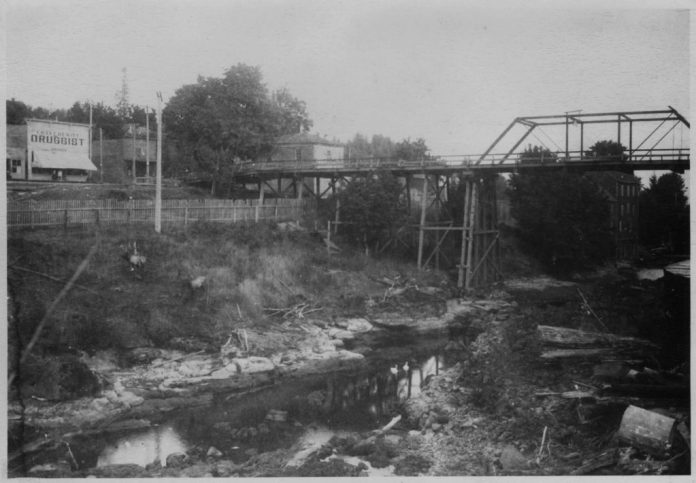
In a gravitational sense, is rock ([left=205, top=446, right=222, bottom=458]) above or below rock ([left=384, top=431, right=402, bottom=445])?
below

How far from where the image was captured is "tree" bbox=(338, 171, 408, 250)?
29641 mm

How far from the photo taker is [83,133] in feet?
89.7

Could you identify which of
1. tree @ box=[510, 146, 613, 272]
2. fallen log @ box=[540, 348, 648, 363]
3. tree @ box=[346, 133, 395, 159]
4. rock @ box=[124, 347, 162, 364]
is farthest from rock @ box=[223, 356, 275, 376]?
tree @ box=[346, 133, 395, 159]

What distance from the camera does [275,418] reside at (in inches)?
549

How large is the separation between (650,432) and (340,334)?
12.6 m

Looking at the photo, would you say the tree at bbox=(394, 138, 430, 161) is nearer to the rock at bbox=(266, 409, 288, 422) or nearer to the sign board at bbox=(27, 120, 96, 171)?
the sign board at bbox=(27, 120, 96, 171)

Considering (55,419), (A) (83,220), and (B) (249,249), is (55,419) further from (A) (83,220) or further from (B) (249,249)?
(B) (249,249)

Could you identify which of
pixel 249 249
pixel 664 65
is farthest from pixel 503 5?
pixel 249 249

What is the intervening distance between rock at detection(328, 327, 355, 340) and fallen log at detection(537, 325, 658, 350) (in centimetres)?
679

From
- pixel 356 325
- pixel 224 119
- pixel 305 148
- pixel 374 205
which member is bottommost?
pixel 356 325

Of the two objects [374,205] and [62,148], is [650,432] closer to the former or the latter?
[374,205]

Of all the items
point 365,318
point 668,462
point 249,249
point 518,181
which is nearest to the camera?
point 668,462

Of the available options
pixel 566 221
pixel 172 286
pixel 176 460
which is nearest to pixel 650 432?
pixel 176 460

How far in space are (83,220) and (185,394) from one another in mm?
11008
